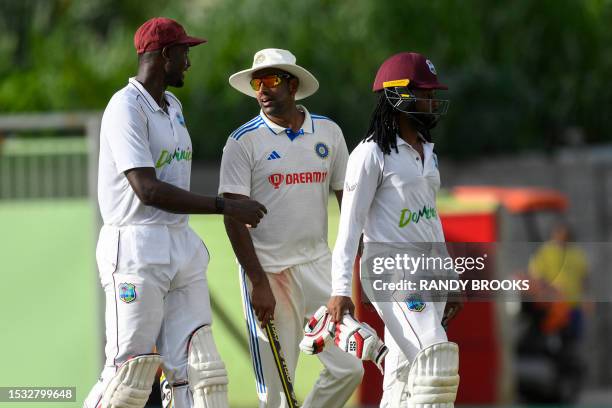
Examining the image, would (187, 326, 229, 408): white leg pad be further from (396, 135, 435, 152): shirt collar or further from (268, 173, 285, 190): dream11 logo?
(396, 135, 435, 152): shirt collar

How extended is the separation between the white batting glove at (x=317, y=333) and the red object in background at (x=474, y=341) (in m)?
5.66

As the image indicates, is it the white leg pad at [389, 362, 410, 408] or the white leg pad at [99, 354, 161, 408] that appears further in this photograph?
the white leg pad at [389, 362, 410, 408]

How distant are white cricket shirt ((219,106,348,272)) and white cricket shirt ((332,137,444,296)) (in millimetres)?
645

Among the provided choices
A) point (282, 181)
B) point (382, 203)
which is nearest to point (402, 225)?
point (382, 203)

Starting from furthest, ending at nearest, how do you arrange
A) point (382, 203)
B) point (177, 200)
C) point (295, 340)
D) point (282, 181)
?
point (295, 340), point (282, 181), point (382, 203), point (177, 200)

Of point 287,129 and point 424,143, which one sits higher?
point 287,129

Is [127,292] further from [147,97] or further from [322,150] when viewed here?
[322,150]

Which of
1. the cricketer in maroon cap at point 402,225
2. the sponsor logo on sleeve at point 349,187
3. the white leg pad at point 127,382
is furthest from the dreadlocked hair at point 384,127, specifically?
the white leg pad at point 127,382

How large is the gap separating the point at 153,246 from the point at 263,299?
88 centimetres

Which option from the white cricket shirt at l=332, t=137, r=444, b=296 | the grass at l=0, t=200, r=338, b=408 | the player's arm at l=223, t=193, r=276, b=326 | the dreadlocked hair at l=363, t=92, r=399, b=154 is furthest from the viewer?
the grass at l=0, t=200, r=338, b=408

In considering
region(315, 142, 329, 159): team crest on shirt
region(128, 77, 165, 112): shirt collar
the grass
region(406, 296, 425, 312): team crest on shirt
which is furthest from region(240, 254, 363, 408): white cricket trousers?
the grass

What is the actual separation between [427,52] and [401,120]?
17.7 m

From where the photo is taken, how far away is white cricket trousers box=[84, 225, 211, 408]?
6.78m

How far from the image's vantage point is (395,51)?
80.0 feet
